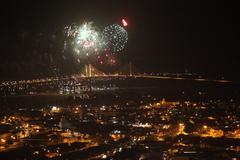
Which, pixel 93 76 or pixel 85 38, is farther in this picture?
pixel 85 38

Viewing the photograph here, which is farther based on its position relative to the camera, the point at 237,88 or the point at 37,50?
the point at 37,50

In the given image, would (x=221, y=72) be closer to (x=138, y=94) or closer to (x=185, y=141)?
(x=138, y=94)

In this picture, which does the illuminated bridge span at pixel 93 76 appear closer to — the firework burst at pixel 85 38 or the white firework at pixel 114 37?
the firework burst at pixel 85 38

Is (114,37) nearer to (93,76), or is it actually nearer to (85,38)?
(85,38)

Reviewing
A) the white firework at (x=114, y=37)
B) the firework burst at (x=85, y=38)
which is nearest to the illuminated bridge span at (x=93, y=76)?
the firework burst at (x=85, y=38)

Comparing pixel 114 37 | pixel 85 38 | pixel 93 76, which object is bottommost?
pixel 93 76

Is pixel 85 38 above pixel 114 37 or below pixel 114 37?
below

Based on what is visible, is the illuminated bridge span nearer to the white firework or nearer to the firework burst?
the firework burst

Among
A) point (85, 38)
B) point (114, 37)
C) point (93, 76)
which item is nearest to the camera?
point (93, 76)

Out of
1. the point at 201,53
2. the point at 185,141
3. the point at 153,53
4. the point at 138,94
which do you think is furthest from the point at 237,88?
the point at 153,53

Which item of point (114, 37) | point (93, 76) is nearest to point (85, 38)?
point (114, 37)

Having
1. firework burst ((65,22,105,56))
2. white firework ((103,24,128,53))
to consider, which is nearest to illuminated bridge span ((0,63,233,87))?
firework burst ((65,22,105,56))
